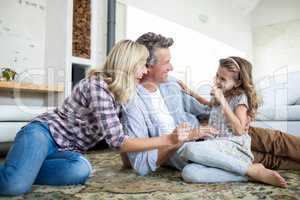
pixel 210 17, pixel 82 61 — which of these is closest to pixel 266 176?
pixel 82 61

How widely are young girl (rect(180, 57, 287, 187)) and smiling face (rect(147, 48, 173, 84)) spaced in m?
0.25

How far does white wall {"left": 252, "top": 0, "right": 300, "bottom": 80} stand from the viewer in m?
5.79

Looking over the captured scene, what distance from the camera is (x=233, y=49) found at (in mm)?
5992

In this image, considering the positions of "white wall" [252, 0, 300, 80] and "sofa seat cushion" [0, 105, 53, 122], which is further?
"white wall" [252, 0, 300, 80]

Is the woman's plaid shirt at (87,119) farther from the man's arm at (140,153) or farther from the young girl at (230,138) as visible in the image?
the young girl at (230,138)

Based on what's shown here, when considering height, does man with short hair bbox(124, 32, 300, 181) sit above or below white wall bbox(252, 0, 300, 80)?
below

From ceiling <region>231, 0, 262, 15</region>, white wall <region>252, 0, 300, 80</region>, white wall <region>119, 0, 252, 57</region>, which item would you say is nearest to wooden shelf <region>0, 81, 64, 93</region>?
white wall <region>119, 0, 252, 57</region>

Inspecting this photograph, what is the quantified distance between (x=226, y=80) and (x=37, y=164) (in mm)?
964

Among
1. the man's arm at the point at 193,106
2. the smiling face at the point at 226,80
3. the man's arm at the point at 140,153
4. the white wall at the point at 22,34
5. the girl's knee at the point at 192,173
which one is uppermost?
the white wall at the point at 22,34

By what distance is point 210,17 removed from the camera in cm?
546

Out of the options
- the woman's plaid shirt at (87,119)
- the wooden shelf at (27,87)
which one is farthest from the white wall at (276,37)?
the woman's plaid shirt at (87,119)

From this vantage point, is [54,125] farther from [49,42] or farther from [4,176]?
[49,42]

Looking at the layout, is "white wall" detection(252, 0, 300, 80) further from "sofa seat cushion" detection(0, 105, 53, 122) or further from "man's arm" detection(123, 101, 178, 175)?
"man's arm" detection(123, 101, 178, 175)

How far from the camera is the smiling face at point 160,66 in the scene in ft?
5.13
